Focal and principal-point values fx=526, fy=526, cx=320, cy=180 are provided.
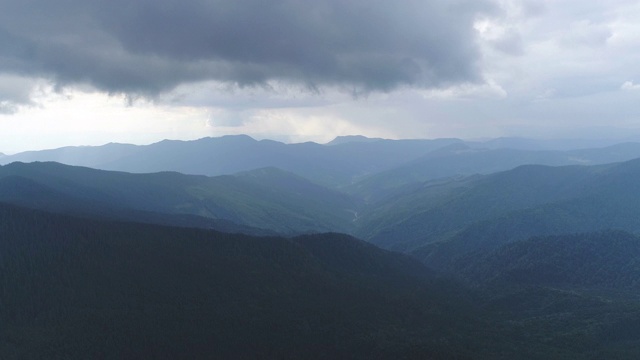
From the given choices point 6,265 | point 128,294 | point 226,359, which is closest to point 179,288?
point 128,294

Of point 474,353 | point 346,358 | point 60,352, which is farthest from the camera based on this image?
point 474,353

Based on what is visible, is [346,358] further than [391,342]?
No

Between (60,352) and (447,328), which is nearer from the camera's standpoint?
(60,352)

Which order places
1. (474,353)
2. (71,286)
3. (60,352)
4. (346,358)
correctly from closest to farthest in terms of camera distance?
(60,352) < (346,358) < (474,353) < (71,286)

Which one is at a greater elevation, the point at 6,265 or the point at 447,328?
the point at 6,265

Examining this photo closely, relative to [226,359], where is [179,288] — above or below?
above

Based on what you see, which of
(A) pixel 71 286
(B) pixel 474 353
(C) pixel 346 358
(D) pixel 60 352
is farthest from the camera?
(A) pixel 71 286

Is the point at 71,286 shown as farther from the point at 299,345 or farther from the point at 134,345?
the point at 299,345

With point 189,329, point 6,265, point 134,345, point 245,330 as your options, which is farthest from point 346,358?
point 6,265

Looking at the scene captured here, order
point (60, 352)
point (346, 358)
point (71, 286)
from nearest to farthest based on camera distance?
point (60, 352), point (346, 358), point (71, 286)

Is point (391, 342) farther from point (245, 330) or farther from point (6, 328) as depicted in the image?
point (6, 328)
